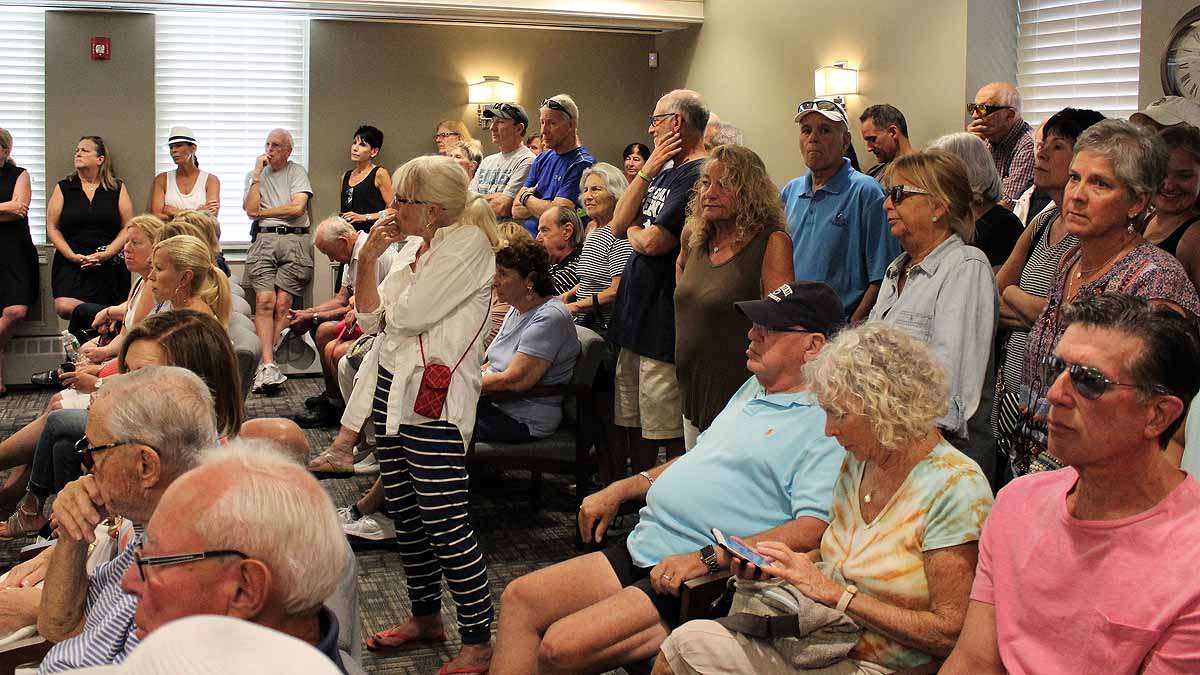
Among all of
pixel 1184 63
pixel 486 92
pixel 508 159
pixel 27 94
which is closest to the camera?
pixel 1184 63

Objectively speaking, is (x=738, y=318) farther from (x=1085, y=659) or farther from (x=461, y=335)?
(x=1085, y=659)

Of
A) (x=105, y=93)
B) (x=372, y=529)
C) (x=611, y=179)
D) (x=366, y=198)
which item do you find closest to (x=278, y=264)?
(x=366, y=198)

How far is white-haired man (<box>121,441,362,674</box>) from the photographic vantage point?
146 cm

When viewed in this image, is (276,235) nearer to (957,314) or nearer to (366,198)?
(366,198)

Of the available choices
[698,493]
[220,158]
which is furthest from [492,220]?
[220,158]

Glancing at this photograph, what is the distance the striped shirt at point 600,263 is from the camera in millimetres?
4840

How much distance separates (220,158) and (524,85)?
2.37 metres

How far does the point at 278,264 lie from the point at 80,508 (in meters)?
6.27

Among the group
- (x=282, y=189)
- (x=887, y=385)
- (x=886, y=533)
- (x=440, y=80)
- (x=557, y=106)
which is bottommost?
(x=886, y=533)

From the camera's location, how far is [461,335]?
10.8ft

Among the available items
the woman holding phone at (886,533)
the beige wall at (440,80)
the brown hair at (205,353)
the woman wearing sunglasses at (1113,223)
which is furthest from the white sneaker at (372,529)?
the beige wall at (440,80)

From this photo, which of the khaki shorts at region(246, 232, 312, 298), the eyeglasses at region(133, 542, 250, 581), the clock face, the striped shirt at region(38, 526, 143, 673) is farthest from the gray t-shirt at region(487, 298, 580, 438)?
the khaki shorts at region(246, 232, 312, 298)

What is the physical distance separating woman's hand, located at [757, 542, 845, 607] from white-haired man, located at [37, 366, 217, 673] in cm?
105

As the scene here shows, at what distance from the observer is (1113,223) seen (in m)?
2.55
